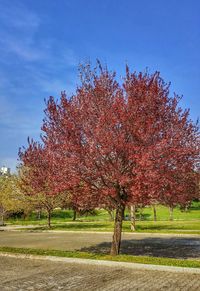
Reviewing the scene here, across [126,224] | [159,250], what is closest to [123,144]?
[159,250]

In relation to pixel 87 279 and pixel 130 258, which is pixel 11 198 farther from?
pixel 87 279

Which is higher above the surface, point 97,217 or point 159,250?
point 97,217

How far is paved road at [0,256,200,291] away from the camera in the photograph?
35.5 feet

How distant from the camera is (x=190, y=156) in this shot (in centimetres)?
1556

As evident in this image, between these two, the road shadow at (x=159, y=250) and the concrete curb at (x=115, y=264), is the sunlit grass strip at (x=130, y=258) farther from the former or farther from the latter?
the road shadow at (x=159, y=250)

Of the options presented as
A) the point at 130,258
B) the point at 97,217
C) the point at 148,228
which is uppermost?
the point at 97,217

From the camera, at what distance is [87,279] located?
39.5 feet

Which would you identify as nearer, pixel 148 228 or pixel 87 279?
pixel 87 279

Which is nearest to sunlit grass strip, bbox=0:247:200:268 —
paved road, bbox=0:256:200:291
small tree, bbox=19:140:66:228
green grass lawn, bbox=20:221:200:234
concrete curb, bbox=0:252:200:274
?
concrete curb, bbox=0:252:200:274

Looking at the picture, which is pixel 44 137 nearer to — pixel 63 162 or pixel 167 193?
pixel 63 162

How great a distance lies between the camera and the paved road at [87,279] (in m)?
10.8

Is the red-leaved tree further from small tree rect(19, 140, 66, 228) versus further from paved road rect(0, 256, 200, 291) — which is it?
paved road rect(0, 256, 200, 291)

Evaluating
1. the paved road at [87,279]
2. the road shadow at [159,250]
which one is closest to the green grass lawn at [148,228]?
the road shadow at [159,250]

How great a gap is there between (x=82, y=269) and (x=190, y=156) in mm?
5844
